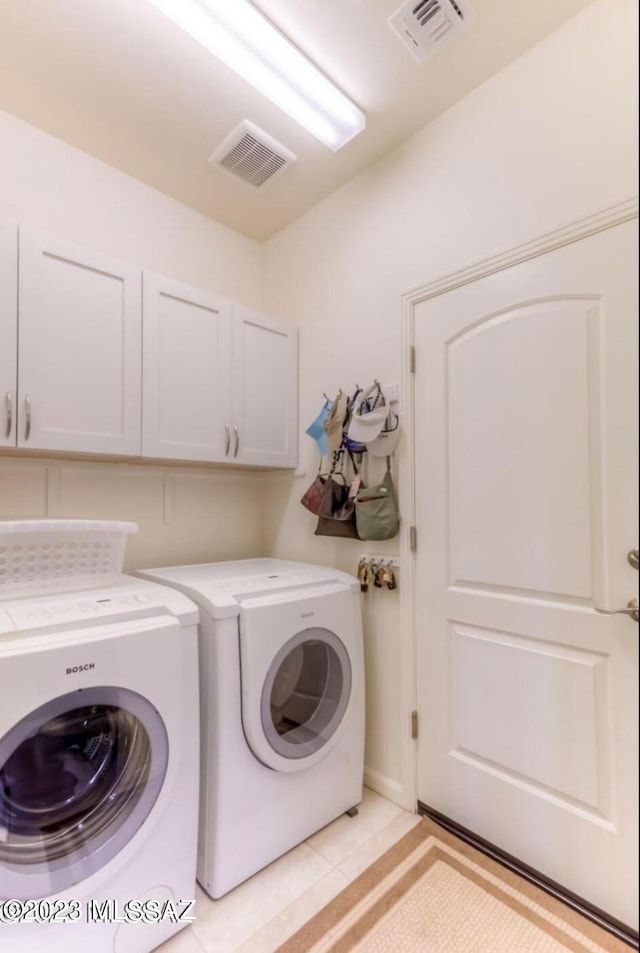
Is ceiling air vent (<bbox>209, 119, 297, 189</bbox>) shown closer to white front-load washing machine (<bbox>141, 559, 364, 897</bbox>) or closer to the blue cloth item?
the blue cloth item

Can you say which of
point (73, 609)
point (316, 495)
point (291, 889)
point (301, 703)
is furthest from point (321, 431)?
point (291, 889)

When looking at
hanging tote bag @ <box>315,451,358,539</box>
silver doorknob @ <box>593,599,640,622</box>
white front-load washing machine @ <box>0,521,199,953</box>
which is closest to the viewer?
silver doorknob @ <box>593,599,640,622</box>

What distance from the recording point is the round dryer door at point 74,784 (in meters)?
1.05

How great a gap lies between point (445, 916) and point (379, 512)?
126 centimetres

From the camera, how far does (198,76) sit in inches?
63.1

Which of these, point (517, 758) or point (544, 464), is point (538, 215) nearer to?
point (544, 464)

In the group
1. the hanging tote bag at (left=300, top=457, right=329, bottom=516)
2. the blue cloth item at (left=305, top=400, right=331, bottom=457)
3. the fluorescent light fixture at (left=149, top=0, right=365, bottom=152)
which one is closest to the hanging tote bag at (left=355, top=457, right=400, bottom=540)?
the hanging tote bag at (left=300, top=457, right=329, bottom=516)

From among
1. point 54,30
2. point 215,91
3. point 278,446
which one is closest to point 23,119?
point 54,30

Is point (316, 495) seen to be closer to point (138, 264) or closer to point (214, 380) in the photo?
point (214, 380)

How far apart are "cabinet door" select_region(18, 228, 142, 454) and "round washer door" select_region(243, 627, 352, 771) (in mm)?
989

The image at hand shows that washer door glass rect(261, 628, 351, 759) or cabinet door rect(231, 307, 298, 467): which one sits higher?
cabinet door rect(231, 307, 298, 467)

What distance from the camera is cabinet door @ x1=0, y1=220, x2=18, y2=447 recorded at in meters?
1.47

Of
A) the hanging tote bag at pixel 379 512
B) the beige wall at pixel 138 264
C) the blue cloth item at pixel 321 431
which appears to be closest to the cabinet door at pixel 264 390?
the blue cloth item at pixel 321 431

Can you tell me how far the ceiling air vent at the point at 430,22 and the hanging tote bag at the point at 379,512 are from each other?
1459mm
